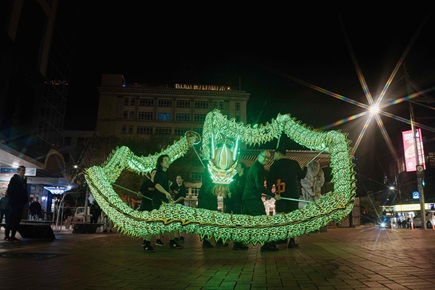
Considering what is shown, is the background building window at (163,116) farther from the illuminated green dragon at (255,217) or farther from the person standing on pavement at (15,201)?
the illuminated green dragon at (255,217)

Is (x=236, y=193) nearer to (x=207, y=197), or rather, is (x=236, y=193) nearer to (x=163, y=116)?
(x=207, y=197)

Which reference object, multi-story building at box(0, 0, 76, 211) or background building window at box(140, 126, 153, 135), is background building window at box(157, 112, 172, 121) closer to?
background building window at box(140, 126, 153, 135)

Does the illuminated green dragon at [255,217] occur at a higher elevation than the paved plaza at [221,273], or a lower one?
higher

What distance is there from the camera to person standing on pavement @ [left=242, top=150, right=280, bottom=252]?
766 centimetres

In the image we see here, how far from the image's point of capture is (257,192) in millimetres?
7750

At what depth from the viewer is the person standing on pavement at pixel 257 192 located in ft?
25.1

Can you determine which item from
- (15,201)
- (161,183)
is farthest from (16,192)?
(161,183)

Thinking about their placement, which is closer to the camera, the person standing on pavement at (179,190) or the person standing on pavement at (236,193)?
the person standing on pavement at (236,193)

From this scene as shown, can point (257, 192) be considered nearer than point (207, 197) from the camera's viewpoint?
Yes

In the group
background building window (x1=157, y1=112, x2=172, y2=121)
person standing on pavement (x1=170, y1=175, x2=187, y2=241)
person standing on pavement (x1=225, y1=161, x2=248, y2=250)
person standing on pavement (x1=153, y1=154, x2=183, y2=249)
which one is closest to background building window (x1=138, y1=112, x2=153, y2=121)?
background building window (x1=157, y1=112, x2=172, y2=121)

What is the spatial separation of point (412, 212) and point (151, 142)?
44.4m

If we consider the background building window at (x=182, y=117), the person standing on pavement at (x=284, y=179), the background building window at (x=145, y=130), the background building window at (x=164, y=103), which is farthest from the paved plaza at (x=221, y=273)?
the background building window at (x=164, y=103)

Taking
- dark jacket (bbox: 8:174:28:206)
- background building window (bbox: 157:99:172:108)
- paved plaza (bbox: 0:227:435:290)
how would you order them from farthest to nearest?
1. background building window (bbox: 157:99:172:108)
2. dark jacket (bbox: 8:174:28:206)
3. paved plaza (bbox: 0:227:435:290)

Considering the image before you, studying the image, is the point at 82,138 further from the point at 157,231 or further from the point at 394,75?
the point at 157,231
